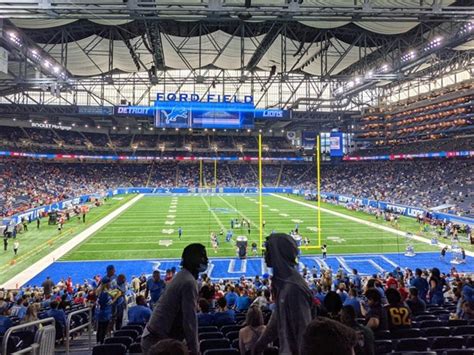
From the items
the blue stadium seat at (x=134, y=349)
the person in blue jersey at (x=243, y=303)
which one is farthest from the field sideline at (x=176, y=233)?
the blue stadium seat at (x=134, y=349)

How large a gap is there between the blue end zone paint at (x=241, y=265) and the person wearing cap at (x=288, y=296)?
15.7m

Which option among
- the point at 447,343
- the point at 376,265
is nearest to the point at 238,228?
the point at 376,265

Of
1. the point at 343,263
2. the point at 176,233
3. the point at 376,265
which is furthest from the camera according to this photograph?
the point at 176,233

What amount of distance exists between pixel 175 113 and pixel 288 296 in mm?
30226

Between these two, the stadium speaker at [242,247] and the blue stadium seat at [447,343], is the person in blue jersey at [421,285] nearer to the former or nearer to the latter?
the blue stadium seat at [447,343]

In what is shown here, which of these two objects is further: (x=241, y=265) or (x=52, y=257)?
(x=52, y=257)

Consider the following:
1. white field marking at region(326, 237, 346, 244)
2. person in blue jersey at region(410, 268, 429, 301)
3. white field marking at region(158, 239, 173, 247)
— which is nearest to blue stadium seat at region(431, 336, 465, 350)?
person in blue jersey at region(410, 268, 429, 301)

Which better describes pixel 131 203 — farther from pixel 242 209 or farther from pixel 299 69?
pixel 299 69

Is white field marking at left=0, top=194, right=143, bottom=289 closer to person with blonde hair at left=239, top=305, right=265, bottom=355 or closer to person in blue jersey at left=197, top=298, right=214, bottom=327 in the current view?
person in blue jersey at left=197, top=298, right=214, bottom=327

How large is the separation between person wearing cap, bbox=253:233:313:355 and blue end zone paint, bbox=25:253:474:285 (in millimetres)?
15731

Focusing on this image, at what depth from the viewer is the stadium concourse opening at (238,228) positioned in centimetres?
354

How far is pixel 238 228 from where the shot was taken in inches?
1159

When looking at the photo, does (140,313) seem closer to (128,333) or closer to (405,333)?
(128,333)

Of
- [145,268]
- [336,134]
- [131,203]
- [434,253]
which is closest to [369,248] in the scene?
[434,253]
